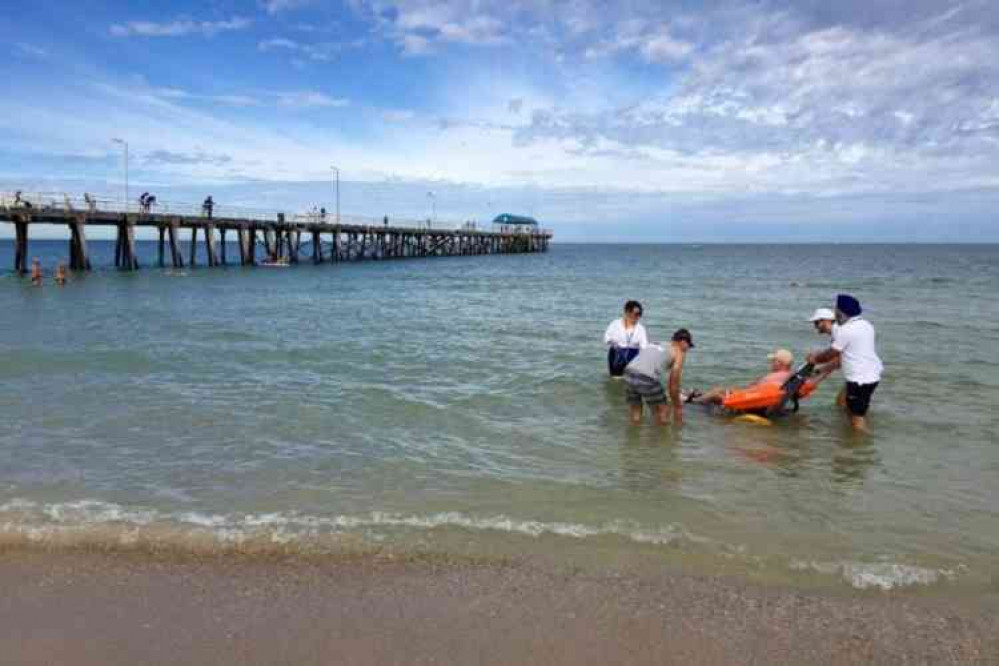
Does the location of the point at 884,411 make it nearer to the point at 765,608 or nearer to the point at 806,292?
the point at 765,608

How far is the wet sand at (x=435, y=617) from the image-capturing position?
357 cm

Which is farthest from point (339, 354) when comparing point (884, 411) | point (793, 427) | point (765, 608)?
point (765, 608)

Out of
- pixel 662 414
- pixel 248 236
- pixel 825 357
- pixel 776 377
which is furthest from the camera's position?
pixel 248 236

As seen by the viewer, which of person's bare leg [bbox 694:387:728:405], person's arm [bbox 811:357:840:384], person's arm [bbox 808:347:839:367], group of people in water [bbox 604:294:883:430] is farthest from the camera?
person's bare leg [bbox 694:387:728:405]

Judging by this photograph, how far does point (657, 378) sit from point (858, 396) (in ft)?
7.65

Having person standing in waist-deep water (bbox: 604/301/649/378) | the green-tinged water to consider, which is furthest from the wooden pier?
person standing in waist-deep water (bbox: 604/301/649/378)

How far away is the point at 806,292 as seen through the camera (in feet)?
108

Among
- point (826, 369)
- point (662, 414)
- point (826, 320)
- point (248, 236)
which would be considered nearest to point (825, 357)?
point (826, 369)

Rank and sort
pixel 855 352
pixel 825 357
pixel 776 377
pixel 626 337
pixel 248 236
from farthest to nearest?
pixel 248 236, pixel 626 337, pixel 776 377, pixel 825 357, pixel 855 352

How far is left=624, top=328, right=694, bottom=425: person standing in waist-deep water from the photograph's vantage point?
761 cm

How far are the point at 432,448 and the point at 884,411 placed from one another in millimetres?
6236

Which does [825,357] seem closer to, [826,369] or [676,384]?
[826,369]

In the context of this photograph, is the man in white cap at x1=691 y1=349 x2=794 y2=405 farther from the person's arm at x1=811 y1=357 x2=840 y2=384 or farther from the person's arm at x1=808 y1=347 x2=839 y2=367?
the person's arm at x1=808 y1=347 x2=839 y2=367

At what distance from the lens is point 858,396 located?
7902 mm
